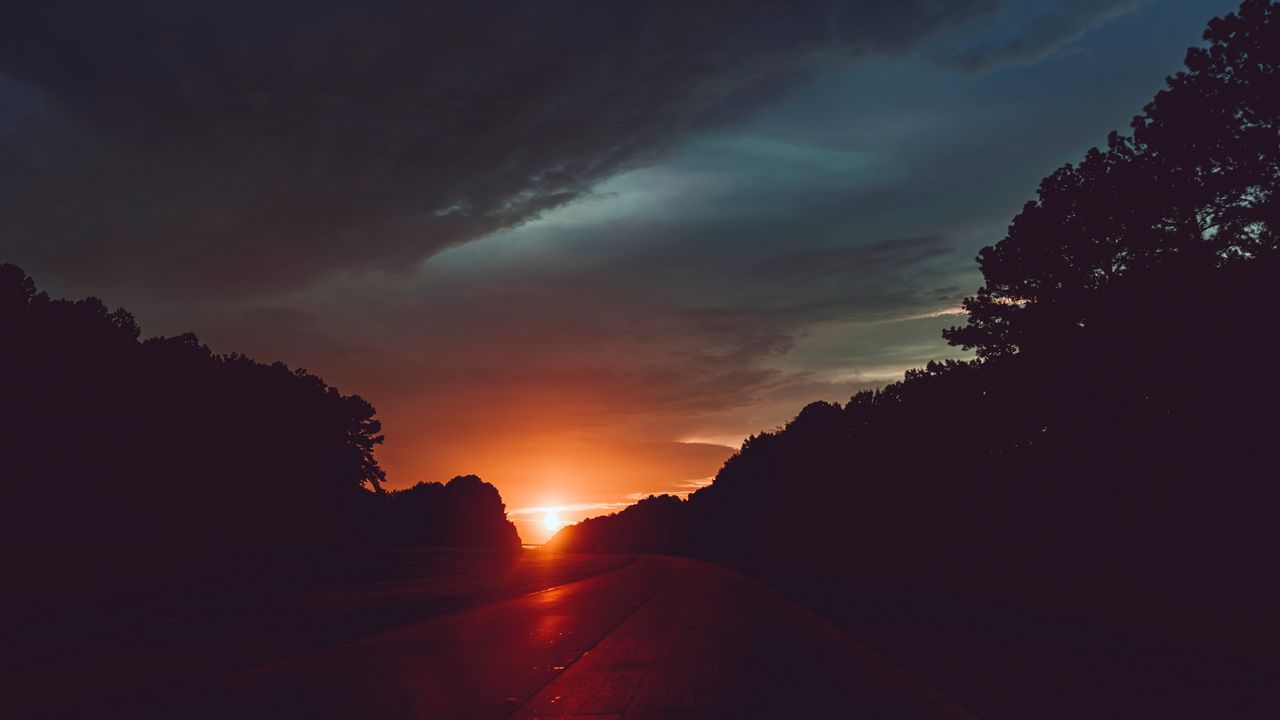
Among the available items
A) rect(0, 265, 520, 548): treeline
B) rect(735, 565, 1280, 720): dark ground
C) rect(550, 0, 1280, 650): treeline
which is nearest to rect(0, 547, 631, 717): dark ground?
rect(735, 565, 1280, 720): dark ground

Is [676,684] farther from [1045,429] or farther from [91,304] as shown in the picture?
[91,304]

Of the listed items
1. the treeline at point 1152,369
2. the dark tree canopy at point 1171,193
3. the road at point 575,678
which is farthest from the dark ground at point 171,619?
the dark tree canopy at point 1171,193

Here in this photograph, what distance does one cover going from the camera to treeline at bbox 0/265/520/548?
50406 millimetres

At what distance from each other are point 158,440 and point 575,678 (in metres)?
64.3

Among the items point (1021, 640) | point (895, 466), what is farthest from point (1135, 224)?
point (895, 466)

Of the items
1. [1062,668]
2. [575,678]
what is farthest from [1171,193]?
[575,678]

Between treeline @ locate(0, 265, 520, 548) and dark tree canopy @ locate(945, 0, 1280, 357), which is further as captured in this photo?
treeline @ locate(0, 265, 520, 548)

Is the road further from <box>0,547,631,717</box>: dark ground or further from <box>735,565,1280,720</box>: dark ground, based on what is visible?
<box>0,547,631,717</box>: dark ground

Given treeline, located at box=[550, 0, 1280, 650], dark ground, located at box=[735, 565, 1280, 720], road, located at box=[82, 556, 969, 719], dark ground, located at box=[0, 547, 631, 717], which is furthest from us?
treeline, located at box=[550, 0, 1280, 650]

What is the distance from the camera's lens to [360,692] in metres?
10.1

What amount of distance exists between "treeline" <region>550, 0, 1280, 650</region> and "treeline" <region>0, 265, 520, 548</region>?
5116cm

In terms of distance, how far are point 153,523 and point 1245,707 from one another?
71525 mm

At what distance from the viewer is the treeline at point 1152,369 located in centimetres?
2411

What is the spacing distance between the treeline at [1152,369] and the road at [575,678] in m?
8.79
